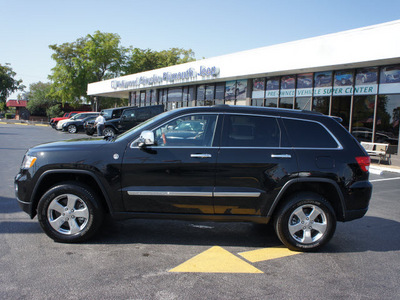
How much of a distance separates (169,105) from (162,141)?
25.9 meters

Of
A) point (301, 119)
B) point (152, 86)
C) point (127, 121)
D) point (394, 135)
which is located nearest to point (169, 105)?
point (152, 86)

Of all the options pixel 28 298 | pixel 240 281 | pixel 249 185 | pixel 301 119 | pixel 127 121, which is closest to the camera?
pixel 28 298

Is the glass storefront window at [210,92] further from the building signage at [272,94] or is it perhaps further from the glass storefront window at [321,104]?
the glass storefront window at [321,104]

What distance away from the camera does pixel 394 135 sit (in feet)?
49.0

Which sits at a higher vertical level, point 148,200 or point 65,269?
point 148,200

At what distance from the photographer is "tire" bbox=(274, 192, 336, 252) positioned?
4.51 meters

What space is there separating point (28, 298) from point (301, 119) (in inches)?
146

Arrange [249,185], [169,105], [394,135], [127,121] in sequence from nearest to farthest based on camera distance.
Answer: [249,185] < [394,135] < [127,121] < [169,105]

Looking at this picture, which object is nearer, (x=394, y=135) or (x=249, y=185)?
(x=249, y=185)

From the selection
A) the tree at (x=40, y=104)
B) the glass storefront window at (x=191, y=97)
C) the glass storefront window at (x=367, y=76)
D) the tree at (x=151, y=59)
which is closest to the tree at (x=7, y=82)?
the tree at (x=40, y=104)

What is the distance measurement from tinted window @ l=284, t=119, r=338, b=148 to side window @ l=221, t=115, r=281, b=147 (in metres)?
0.19

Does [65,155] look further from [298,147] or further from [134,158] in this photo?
[298,147]

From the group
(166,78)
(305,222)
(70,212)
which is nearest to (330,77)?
(166,78)

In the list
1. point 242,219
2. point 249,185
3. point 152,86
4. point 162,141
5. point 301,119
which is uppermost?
point 152,86
